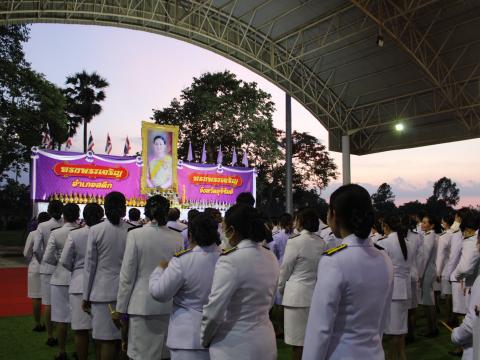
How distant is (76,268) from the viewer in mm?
4383

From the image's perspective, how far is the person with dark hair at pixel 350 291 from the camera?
1.74 meters

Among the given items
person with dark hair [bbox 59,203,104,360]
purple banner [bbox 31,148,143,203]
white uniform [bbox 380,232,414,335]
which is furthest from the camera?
purple banner [bbox 31,148,143,203]

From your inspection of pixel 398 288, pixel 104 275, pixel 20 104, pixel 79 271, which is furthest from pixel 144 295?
pixel 20 104

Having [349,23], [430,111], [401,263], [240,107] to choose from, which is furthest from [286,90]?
[401,263]

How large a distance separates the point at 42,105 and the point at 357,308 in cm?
1882

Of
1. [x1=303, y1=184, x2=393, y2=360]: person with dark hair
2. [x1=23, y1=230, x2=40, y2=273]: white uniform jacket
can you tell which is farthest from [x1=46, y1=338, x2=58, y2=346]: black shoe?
[x1=303, y1=184, x2=393, y2=360]: person with dark hair

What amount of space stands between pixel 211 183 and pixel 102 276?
1319cm

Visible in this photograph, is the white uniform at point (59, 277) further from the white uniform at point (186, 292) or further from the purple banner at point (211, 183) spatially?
the purple banner at point (211, 183)

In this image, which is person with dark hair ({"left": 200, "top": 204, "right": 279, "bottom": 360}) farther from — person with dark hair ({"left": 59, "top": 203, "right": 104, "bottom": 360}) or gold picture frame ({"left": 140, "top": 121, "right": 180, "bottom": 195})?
gold picture frame ({"left": 140, "top": 121, "right": 180, "bottom": 195})

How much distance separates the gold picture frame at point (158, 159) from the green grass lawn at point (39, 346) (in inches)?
353

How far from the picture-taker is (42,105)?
1856 centimetres

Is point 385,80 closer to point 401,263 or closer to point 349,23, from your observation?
point 349,23

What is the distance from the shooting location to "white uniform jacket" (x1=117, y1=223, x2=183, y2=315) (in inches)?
129

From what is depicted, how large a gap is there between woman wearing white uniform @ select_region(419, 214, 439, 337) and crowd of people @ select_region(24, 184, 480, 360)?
0.48m
